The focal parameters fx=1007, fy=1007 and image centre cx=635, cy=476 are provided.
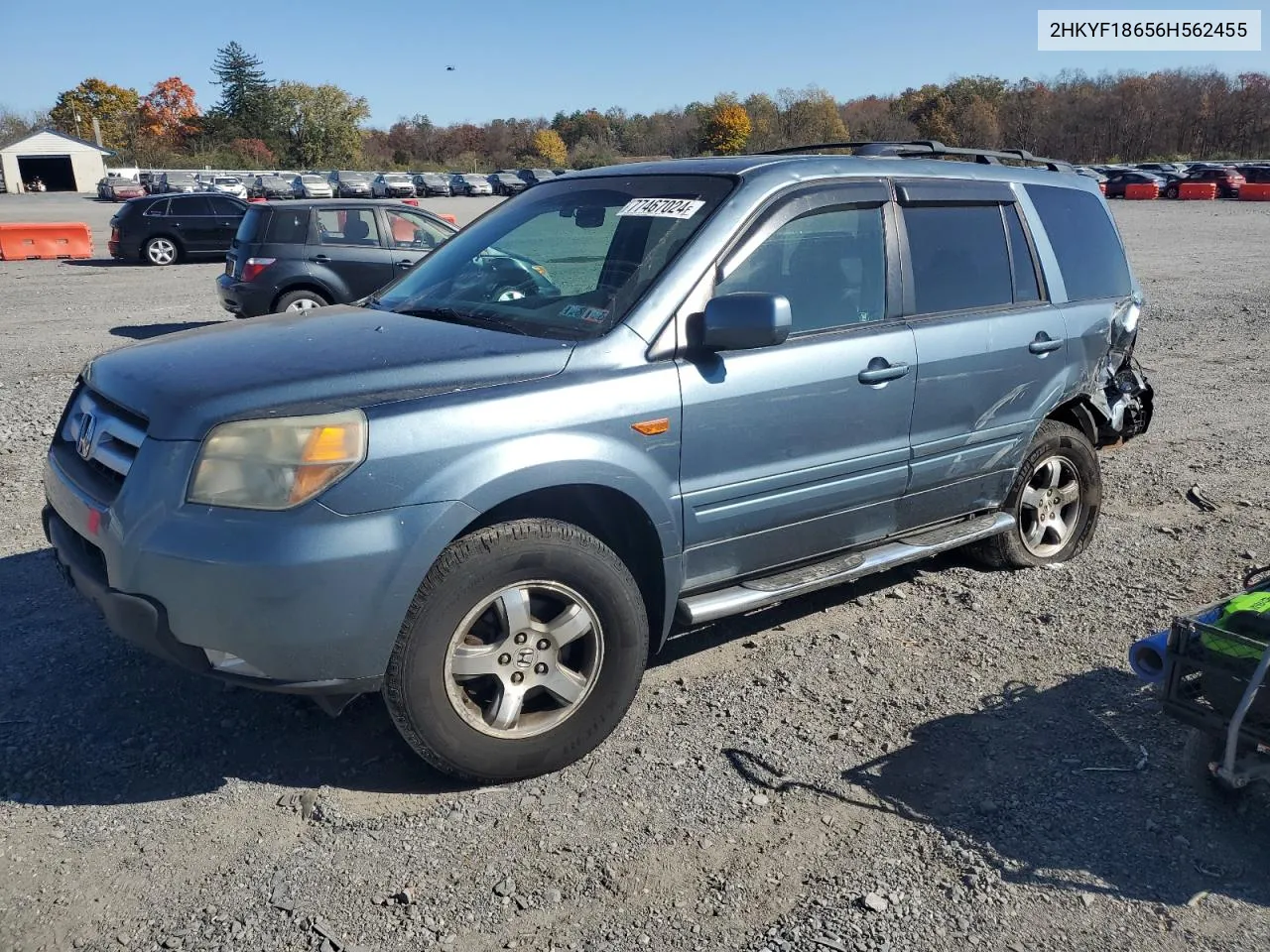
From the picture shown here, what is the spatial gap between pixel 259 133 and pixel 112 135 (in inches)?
570

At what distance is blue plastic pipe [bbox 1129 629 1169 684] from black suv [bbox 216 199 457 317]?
985 centimetres

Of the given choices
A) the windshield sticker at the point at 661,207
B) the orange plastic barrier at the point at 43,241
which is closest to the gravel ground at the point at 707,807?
the windshield sticker at the point at 661,207

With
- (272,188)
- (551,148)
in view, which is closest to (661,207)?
(272,188)

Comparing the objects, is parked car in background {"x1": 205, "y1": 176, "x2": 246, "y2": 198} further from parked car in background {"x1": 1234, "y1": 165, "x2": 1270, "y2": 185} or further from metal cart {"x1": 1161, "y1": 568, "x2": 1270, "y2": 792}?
parked car in background {"x1": 1234, "y1": 165, "x2": 1270, "y2": 185}

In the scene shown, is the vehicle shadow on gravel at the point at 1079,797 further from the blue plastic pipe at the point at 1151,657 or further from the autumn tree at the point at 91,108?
the autumn tree at the point at 91,108

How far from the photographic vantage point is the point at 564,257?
4188mm

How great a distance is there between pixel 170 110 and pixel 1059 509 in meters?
118

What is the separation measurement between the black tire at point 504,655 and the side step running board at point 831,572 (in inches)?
10.9

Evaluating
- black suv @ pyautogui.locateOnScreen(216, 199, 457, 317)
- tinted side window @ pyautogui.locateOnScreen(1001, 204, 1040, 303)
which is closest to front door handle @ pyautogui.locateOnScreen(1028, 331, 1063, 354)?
tinted side window @ pyautogui.locateOnScreen(1001, 204, 1040, 303)

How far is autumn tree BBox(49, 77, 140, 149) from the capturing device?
10006 cm

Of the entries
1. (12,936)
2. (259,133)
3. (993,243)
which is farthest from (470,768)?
(259,133)

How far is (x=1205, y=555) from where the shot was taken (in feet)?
17.3

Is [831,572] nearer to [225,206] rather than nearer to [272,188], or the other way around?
[225,206]

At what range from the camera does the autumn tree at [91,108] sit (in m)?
100
